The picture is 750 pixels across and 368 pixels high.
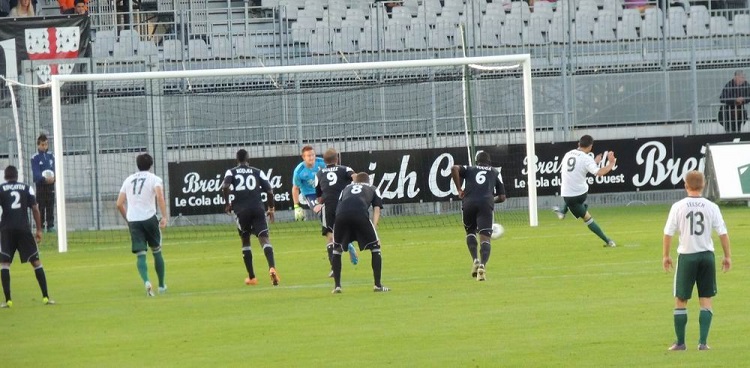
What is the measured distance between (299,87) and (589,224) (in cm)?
1151

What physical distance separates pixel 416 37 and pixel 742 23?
8846 millimetres

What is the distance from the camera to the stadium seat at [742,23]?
34875mm

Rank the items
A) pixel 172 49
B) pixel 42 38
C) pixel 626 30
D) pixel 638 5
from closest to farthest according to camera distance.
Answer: pixel 42 38 < pixel 172 49 < pixel 626 30 < pixel 638 5

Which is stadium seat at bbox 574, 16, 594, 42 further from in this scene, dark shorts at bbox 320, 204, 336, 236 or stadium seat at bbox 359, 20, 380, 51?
dark shorts at bbox 320, 204, 336, 236

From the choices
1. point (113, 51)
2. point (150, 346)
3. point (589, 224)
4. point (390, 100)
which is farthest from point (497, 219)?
point (150, 346)

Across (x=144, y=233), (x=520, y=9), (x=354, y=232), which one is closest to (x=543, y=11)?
(x=520, y=9)

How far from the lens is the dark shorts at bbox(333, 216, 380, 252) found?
57.5 ft

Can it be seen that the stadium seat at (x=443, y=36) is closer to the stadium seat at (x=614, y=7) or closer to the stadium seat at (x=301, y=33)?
the stadium seat at (x=301, y=33)

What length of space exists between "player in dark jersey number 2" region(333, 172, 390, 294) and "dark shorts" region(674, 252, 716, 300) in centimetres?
596

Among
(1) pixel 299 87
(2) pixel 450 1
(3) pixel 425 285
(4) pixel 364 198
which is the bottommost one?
(3) pixel 425 285

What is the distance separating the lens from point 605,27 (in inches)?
1382

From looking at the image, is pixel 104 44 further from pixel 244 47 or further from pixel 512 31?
pixel 512 31

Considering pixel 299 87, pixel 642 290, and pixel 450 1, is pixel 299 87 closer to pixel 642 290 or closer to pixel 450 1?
pixel 450 1

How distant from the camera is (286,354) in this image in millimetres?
12867
